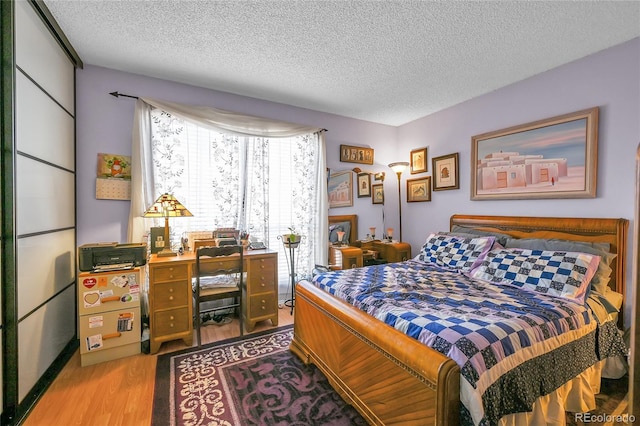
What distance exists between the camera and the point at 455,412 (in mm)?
1192

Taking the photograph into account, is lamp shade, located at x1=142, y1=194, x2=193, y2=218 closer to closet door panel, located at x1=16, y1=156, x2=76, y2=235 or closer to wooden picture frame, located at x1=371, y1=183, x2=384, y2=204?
closet door panel, located at x1=16, y1=156, x2=76, y2=235

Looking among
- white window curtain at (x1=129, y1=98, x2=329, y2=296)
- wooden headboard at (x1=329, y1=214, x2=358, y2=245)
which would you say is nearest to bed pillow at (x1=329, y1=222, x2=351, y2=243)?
wooden headboard at (x1=329, y1=214, x2=358, y2=245)

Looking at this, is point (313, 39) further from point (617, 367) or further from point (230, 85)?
point (617, 367)

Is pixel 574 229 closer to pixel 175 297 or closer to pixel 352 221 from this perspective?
pixel 352 221

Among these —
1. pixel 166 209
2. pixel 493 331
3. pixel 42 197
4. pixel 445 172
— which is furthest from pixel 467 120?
pixel 42 197

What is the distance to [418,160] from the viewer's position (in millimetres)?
4074

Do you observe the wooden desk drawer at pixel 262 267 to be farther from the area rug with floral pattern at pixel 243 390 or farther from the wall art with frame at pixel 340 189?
the wall art with frame at pixel 340 189

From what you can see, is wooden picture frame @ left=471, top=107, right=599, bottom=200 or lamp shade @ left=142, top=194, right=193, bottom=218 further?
lamp shade @ left=142, top=194, right=193, bottom=218

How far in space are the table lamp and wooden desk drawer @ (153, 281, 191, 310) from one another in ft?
0.98

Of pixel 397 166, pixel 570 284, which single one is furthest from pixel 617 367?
pixel 397 166

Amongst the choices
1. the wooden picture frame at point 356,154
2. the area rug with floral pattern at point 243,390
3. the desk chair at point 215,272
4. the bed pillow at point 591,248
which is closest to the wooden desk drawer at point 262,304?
the desk chair at point 215,272

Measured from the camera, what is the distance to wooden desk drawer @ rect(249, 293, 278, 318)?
2.87 metres

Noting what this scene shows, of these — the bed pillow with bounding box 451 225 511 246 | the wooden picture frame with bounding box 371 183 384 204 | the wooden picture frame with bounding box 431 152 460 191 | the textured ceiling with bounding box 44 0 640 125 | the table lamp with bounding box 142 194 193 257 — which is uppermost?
the textured ceiling with bounding box 44 0 640 125

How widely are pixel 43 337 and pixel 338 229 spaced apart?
10.1 ft
